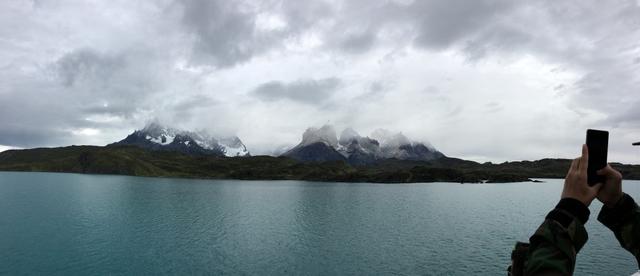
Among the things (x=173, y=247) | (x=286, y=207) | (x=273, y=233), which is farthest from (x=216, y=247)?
(x=286, y=207)

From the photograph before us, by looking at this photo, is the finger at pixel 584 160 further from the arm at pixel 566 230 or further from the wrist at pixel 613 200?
the wrist at pixel 613 200

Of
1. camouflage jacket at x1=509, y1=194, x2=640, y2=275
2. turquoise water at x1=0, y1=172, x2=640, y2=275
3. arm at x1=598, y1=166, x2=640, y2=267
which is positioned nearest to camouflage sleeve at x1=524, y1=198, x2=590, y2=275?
camouflage jacket at x1=509, y1=194, x2=640, y2=275

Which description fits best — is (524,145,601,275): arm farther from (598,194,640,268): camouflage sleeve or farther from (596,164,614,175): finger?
(598,194,640,268): camouflage sleeve

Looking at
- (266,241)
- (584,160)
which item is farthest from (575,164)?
(266,241)

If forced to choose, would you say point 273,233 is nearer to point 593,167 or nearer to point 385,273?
point 385,273

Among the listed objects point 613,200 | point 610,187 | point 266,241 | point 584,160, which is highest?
point 584,160

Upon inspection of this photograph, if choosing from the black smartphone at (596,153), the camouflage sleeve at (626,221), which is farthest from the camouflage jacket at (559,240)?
the camouflage sleeve at (626,221)

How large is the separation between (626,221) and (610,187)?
1.12 metres

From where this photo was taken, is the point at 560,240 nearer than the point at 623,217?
Yes

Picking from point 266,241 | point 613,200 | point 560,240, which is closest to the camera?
point 560,240

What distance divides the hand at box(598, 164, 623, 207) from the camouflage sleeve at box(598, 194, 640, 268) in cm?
17

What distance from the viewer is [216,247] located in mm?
79188

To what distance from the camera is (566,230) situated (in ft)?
A: 14.0

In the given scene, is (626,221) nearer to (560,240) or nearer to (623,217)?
(623,217)
